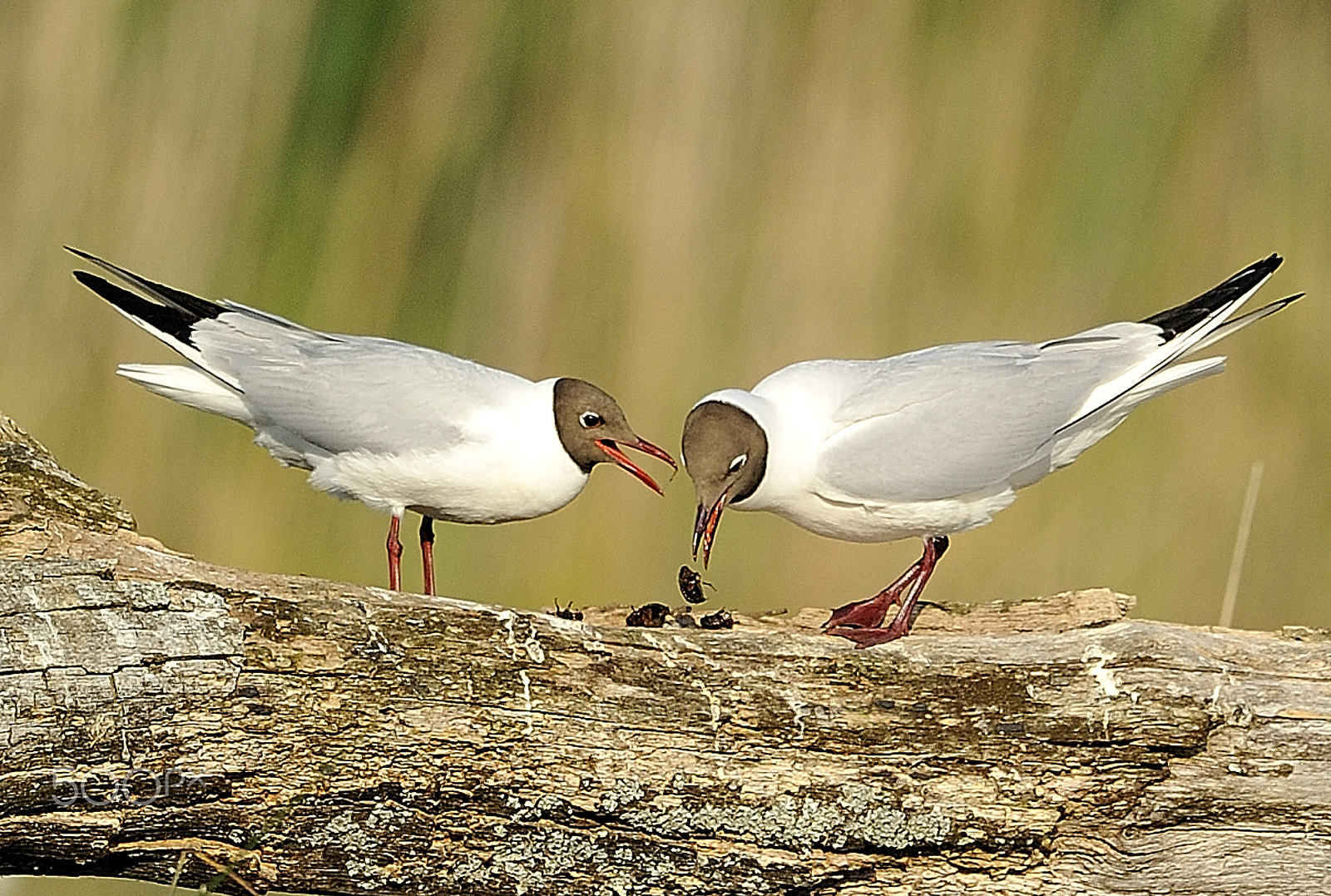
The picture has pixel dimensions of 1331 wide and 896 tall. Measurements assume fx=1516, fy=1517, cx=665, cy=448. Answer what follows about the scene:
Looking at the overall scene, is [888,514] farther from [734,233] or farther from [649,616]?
[734,233]

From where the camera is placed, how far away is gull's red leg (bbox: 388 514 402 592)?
312 centimetres

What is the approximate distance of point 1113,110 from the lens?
139 inches

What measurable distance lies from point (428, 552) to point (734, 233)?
1022 millimetres

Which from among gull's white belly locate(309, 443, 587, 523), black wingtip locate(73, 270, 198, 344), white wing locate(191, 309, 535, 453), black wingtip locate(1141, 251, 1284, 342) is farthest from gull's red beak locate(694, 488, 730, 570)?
black wingtip locate(73, 270, 198, 344)

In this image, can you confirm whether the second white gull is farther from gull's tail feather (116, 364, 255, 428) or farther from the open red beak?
gull's tail feather (116, 364, 255, 428)

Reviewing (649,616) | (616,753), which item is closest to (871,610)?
(649,616)

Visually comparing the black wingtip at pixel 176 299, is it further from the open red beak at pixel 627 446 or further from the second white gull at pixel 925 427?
the second white gull at pixel 925 427

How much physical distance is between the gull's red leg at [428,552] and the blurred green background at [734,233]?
231 millimetres

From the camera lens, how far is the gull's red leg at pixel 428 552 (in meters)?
3.30

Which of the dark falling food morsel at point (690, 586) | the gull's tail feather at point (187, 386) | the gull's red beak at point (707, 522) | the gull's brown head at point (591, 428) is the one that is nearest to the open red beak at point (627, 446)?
the gull's brown head at point (591, 428)

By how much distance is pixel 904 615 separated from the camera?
2725mm

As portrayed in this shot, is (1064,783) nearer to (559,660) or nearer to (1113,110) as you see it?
(559,660)

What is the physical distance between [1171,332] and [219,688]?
6.18 ft

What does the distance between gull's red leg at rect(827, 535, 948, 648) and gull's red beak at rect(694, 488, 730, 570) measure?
10.7 inches
